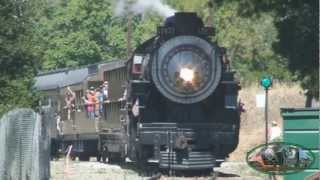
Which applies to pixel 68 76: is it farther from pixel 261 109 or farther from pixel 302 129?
pixel 302 129

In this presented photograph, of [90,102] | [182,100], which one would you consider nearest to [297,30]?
[182,100]

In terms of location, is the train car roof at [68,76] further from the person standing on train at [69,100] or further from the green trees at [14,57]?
the green trees at [14,57]

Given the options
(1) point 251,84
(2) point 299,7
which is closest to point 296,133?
(2) point 299,7

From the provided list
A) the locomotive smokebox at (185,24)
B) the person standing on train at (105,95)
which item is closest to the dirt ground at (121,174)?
the person standing on train at (105,95)

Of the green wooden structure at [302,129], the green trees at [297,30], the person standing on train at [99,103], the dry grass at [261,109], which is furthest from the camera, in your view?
the dry grass at [261,109]

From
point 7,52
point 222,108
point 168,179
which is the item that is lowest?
point 168,179

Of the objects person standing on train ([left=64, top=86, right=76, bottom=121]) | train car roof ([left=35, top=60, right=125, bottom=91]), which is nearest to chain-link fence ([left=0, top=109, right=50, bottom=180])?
train car roof ([left=35, top=60, right=125, bottom=91])

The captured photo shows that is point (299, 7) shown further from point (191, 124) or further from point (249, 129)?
point (249, 129)

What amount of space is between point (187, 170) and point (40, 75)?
21.5 m

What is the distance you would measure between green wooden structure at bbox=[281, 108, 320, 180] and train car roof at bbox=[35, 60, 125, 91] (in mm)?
13491

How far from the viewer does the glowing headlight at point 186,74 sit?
77.5 ft

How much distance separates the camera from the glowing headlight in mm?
23609

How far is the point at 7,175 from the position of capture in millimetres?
17375

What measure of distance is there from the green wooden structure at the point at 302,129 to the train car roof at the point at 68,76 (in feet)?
44.3
